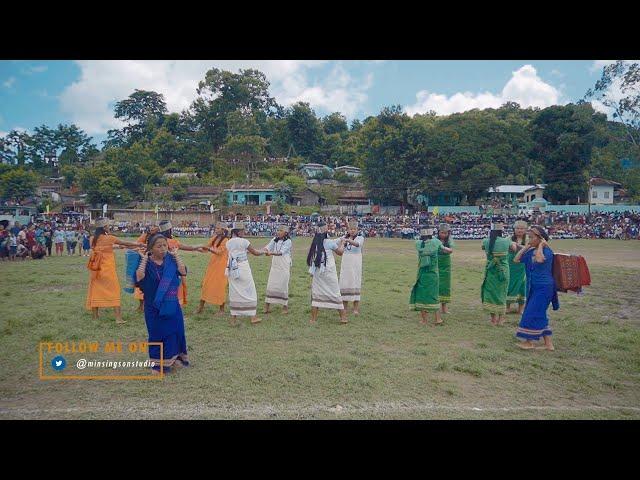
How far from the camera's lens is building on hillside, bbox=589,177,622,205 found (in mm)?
38438

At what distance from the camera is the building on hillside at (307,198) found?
41906mm

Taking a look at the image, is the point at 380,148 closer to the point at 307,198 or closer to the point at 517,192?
the point at 307,198

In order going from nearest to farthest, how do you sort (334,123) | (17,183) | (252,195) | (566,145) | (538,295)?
(538,295)
(17,183)
(566,145)
(252,195)
(334,123)

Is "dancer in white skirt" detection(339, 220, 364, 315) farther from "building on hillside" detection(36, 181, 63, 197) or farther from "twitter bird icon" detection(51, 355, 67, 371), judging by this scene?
"building on hillside" detection(36, 181, 63, 197)

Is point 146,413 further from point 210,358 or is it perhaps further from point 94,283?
point 94,283

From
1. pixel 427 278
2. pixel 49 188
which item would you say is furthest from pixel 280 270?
pixel 49 188

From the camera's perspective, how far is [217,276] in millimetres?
8961

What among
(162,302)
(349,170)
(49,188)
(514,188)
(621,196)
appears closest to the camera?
(162,302)

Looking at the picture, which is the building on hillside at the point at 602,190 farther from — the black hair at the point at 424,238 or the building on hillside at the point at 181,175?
the black hair at the point at 424,238

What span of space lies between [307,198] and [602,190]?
24.8 meters

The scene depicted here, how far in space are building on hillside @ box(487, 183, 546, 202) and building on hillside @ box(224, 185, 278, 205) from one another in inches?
753

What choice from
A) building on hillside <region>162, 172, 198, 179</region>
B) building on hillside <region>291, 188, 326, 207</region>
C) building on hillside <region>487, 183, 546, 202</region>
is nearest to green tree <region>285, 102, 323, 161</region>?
building on hillside <region>162, 172, 198, 179</region>

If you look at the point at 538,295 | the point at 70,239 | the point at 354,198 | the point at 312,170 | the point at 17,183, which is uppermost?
the point at 312,170

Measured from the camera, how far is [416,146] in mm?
39531
